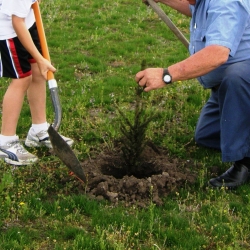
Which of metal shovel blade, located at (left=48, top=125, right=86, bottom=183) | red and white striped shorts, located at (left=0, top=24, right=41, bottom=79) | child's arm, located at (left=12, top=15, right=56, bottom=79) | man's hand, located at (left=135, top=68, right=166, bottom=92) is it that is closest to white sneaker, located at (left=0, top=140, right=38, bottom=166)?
metal shovel blade, located at (left=48, top=125, right=86, bottom=183)

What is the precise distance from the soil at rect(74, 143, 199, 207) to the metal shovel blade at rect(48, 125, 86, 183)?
150mm

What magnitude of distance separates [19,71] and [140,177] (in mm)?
1443

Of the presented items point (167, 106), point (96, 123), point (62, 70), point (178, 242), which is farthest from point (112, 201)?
point (62, 70)

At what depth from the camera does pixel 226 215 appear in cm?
418

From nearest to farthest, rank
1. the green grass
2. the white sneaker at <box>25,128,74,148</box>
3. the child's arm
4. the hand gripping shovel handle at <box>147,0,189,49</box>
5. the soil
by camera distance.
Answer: the green grass
the soil
the child's arm
the hand gripping shovel handle at <box>147,0,189,49</box>
the white sneaker at <box>25,128,74,148</box>

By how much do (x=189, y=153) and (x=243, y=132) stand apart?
75 cm

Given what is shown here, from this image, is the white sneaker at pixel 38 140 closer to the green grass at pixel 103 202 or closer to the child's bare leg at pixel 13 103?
the green grass at pixel 103 202

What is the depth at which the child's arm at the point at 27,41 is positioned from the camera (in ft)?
15.8

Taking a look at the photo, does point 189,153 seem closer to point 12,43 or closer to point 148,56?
point 12,43

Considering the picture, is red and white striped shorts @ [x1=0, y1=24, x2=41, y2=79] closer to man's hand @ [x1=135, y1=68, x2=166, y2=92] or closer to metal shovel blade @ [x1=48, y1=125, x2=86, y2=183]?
metal shovel blade @ [x1=48, y1=125, x2=86, y2=183]

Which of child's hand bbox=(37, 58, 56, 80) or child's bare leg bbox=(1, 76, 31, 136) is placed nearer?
child's hand bbox=(37, 58, 56, 80)

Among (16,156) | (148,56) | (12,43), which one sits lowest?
(148,56)

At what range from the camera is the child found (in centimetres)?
483

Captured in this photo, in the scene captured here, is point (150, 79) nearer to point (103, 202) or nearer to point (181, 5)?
point (103, 202)
